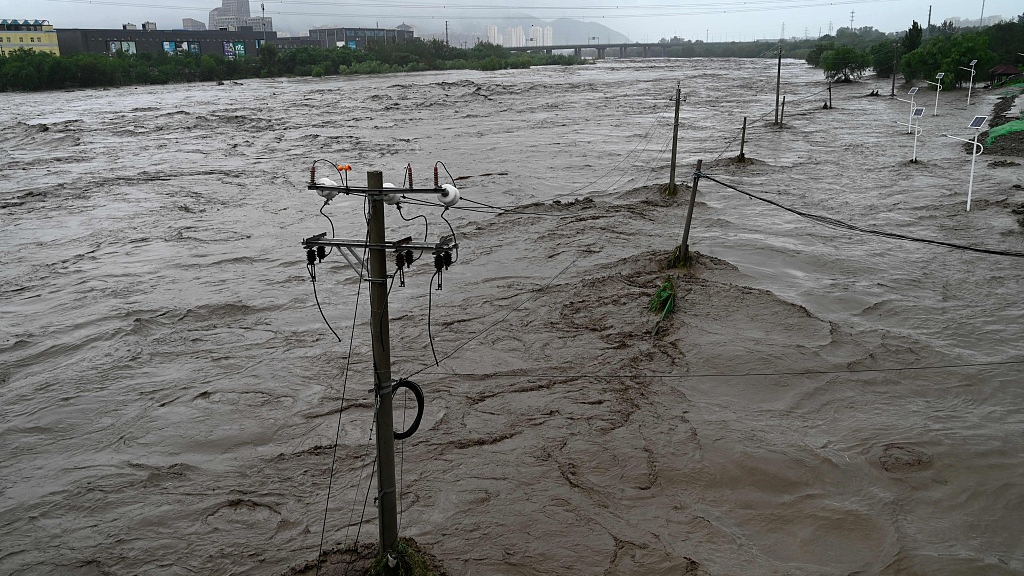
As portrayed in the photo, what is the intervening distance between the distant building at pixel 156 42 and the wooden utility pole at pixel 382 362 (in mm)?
85191

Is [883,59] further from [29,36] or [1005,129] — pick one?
[29,36]

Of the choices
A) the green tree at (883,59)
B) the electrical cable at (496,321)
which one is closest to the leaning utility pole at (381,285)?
the electrical cable at (496,321)

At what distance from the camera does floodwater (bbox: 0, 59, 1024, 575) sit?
26.5ft

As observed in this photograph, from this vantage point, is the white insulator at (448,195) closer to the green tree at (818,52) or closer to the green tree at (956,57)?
the green tree at (956,57)

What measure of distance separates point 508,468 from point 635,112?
39.6 meters

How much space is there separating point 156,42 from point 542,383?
92572mm

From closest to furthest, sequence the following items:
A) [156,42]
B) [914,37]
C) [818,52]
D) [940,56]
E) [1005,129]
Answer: [1005,129]
[940,56]
[914,37]
[818,52]
[156,42]

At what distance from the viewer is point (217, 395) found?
436 inches

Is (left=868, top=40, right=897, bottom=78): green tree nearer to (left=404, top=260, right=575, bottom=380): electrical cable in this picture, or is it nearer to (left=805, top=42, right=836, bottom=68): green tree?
(left=805, top=42, right=836, bottom=68): green tree

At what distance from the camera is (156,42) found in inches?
3465

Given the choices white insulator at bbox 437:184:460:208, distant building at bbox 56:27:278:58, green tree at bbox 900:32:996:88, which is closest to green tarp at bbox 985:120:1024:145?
green tree at bbox 900:32:996:88

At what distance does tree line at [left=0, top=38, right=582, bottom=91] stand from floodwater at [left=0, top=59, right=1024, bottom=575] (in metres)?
45.2

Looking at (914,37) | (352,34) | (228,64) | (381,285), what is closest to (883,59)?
(914,37)

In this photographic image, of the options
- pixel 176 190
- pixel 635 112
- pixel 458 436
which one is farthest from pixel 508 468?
pixel 635 112
